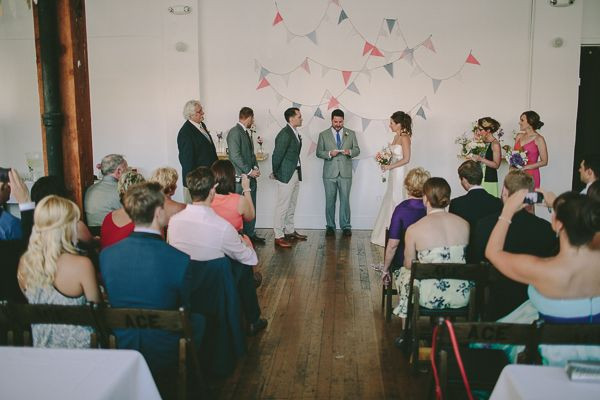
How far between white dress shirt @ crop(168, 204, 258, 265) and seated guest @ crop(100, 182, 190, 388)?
0.70 meters

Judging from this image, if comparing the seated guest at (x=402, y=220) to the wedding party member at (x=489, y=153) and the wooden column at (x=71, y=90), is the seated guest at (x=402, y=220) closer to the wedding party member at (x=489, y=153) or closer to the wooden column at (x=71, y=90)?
the wooden column at (x=71, y=90)

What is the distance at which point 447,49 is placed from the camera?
8.07m

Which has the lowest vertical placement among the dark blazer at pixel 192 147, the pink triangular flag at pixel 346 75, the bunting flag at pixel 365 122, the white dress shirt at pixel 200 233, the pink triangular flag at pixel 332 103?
the white dress shirt at pixel 200 233

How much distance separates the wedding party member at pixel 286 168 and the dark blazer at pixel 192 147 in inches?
47.5

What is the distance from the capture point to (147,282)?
8.83 feet

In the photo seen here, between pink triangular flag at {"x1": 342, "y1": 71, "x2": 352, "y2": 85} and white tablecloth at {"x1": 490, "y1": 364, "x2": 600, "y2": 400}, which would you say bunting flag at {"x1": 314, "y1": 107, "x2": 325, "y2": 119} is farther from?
white tablecloth at {"x1": 490, "y1": 364, "x2": 600, "y2": 400}

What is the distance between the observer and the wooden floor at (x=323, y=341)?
11.0ft

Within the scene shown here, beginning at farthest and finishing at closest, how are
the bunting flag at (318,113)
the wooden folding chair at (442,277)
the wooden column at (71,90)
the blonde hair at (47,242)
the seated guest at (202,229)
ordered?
the bunting flag at (318,113)
the wooden column at (71,90)
the seated guest at (202,229)
the wooden folding chair at (442,277)
the blonde hair at (47,242)

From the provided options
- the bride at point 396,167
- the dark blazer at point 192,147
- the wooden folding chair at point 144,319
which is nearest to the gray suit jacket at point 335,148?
the bride at point 396,167

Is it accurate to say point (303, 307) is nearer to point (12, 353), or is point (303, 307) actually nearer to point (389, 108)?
point (12, 353)

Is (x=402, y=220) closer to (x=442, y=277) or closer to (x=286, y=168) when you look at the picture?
(x=442, y=277)

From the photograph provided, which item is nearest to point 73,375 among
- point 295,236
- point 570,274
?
point 570,274

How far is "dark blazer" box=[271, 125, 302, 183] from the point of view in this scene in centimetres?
732

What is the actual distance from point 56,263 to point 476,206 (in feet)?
9.56
